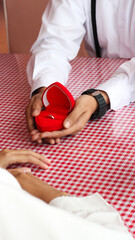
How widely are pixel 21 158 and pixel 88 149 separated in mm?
206

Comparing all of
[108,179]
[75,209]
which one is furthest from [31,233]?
[108,179]

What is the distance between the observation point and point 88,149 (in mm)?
1342

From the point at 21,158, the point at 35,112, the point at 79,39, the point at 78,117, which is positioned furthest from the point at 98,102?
the point at 79,39

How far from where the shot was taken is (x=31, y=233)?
22.3 inches

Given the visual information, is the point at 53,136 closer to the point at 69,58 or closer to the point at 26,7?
the point at 69,58

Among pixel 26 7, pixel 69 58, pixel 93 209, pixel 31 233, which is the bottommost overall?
pixel 26 7

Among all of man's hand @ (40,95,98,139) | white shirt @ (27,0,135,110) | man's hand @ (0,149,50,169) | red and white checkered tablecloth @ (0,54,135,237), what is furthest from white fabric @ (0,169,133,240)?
white shirt @ (27,0,135,110)

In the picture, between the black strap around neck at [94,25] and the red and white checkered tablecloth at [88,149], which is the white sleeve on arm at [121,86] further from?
the black strap around neck at [94,25]

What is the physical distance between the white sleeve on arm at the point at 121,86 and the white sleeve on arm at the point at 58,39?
210 millimetres

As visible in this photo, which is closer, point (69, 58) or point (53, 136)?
point (53, 136)

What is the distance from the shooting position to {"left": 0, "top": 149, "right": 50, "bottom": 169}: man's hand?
127 cm

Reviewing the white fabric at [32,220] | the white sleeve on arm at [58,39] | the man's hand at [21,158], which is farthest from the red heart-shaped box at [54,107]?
the white fabric at [32,220]

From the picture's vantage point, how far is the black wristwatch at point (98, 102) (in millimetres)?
1524

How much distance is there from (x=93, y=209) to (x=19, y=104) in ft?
2.51
